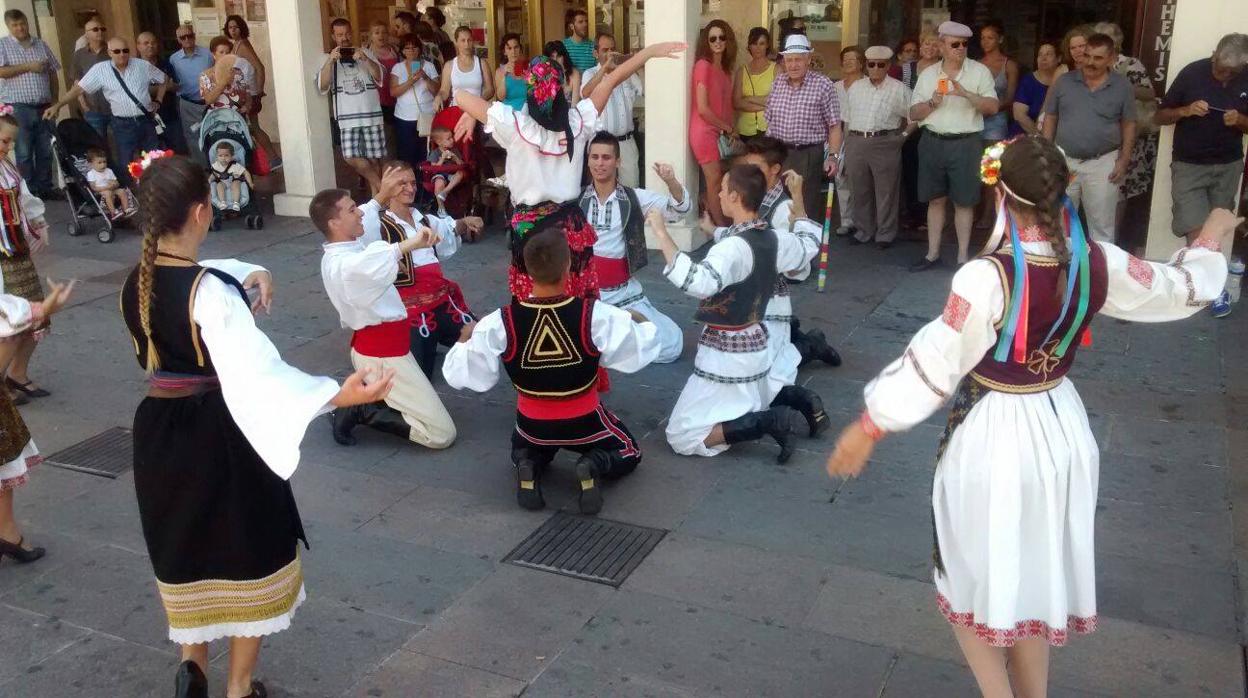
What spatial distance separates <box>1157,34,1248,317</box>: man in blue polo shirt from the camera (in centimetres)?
753

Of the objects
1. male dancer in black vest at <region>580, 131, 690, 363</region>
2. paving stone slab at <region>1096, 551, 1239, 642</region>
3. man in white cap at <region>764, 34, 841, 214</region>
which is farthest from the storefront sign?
paving stone slab at <region>1096, 551, 1239, 642</region>

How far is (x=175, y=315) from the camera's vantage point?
3.24 meters

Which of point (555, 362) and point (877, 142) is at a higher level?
point (877, 142)

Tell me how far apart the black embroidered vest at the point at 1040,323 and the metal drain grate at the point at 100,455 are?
4290 mm

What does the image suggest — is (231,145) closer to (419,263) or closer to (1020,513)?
(419,263)

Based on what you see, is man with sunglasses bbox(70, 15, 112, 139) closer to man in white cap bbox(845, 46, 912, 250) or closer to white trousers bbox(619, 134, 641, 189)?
white trousers bbox(619, 134, 641, 189)

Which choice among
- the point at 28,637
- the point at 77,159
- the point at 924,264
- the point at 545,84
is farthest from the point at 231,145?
the point at 28,637

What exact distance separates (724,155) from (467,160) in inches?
94.4

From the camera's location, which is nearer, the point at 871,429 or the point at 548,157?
the point at 871,429

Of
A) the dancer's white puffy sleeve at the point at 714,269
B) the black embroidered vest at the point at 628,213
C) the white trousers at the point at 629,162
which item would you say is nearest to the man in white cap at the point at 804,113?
the white trousers at the point at 629,162

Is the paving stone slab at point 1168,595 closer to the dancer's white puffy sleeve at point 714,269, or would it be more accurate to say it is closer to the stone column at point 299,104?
the dancer's white puffy sleeve at point 714,269

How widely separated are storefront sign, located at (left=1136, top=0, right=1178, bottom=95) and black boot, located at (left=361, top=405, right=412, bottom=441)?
6908 millimetres

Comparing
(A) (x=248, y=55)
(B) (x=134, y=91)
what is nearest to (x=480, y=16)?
(A) (x=248, y=55)

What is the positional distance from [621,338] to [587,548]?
2.96ft
